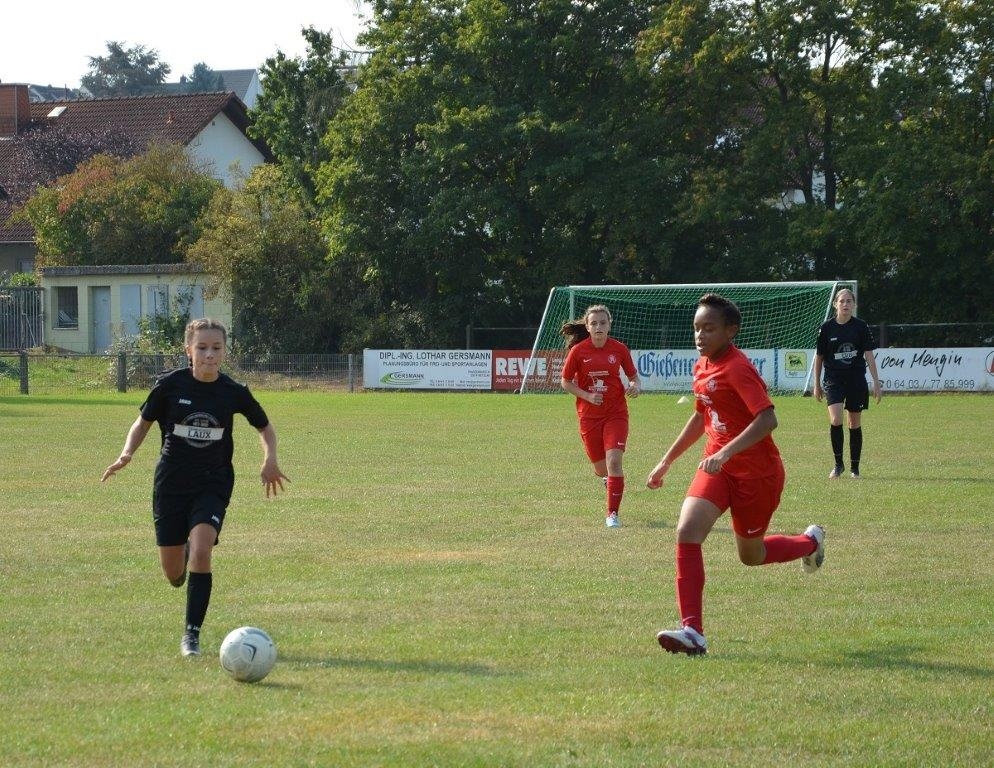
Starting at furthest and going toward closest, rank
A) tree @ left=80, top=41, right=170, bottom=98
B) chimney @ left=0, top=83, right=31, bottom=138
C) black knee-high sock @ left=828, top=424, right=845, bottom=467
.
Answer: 1. tree @ left=80, top=41, right=170, bottom=98
2. chimney @ left=0, top=83, right=31, bottom=138
3. black knee-high sock @ left=828, top=424, right=845, bottom=467

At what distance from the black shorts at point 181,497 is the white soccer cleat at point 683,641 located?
7.44 ft

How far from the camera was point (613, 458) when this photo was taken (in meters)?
12.4

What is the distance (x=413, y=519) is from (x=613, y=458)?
1.80 metres

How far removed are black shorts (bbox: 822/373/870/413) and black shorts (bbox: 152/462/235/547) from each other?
10.4 m

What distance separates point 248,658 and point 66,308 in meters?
47.3

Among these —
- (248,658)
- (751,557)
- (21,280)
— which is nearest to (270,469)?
(248,658)

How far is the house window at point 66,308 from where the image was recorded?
168 ft

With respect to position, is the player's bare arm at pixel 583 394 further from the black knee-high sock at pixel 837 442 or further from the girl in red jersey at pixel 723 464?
the girl in red jersey at pixel 723 464

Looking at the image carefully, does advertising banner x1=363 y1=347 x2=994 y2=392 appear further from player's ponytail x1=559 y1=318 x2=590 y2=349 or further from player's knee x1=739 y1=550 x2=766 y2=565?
player's knee x1=739 y1=550 x2=766 y2=565

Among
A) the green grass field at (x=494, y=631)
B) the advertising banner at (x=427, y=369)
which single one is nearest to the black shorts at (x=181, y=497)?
the green grass field at (x=494, y=631)

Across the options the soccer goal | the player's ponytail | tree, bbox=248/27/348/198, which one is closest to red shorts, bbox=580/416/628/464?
the player's ponytail

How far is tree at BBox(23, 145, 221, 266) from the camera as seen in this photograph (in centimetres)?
5275

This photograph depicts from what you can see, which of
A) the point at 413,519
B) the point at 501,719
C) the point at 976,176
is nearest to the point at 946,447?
the point at 413,519

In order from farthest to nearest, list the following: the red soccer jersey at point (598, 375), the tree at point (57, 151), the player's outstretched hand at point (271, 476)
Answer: the tree at point (57, 151), the red soccer jersey at point (598, 375), the player's outstretched hand at point (271, 476)
